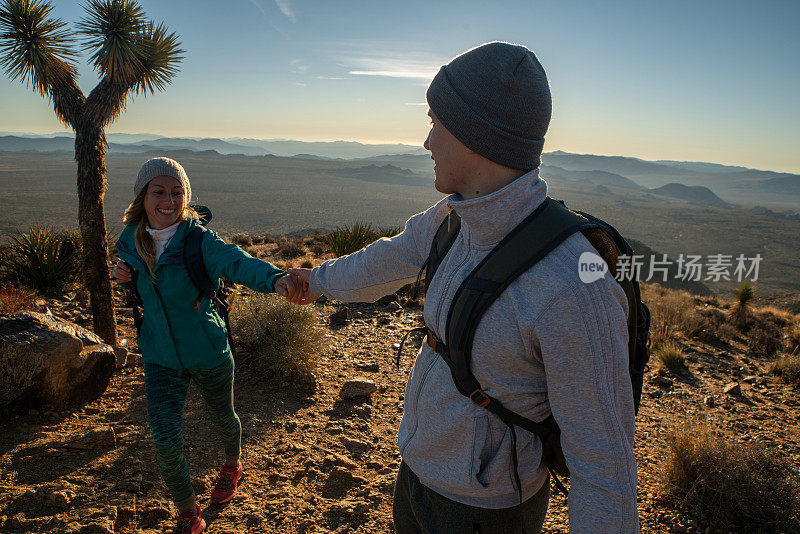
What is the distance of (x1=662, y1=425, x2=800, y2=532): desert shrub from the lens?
9.99ft

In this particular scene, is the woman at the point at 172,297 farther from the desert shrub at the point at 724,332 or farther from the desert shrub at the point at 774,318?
the desert shrub at the point at 774,318

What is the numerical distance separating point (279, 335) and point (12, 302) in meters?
3.01

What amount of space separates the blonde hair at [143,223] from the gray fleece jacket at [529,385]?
1550 millimetres

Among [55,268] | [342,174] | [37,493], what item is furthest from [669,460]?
[342,174]

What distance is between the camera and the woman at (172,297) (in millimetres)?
2232

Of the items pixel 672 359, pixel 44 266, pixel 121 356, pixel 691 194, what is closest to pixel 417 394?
pixel 121 356

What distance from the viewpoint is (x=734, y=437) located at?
4402 mm

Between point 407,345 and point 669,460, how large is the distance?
324cm

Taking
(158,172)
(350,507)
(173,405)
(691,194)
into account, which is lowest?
(350,507)

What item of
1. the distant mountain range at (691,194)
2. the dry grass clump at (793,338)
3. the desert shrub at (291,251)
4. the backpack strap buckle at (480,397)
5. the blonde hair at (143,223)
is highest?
the distant mountain range at (691,194)

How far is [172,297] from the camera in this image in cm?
224

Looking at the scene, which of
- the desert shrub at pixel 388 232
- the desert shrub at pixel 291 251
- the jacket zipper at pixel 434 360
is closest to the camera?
the jacket zipper at pixel 434 360

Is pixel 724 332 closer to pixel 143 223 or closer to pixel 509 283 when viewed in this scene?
pixel 509 283

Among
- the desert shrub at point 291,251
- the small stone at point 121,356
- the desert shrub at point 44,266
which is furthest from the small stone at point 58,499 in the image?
the desert shrub at point 291,251
